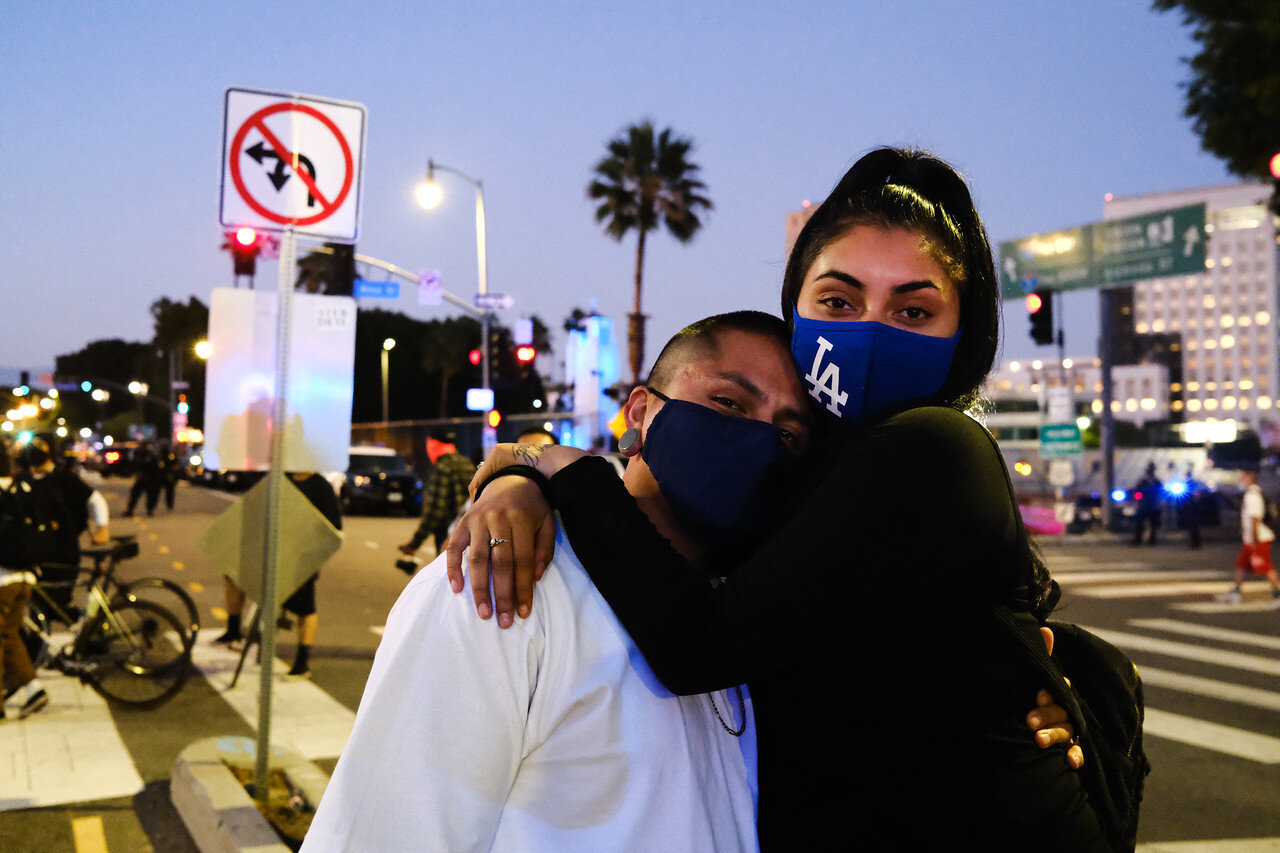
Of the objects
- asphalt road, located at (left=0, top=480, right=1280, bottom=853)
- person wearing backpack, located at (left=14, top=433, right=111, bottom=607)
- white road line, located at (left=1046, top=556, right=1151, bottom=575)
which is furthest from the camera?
white road line, located at (left=1046, top=556, right=1151, bottom=575)

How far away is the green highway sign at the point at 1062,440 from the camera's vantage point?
949 inches

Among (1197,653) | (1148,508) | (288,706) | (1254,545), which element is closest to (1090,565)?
(1254,545)

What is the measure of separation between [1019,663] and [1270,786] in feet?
18.1

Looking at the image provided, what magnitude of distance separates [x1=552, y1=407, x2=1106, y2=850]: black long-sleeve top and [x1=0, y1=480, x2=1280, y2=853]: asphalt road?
4111 mm

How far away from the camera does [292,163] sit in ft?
15.6

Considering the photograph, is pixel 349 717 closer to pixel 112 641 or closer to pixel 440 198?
pixel 112 641

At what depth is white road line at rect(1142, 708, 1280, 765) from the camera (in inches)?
258

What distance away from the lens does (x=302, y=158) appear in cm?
478

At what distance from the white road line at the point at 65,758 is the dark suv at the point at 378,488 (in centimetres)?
1992

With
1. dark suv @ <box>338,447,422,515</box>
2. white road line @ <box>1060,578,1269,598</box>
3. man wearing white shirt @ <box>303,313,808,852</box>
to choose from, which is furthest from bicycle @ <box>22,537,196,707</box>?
dark suv @ <box>338,447,422,515</box>

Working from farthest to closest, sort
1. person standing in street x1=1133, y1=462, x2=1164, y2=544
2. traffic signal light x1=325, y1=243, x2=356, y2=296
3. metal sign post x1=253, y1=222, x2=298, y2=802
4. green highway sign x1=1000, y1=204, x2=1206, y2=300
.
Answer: person standing in street x1=1133, y1=462, x2=1164, y2=544
green highway sign x1=1000, y1=204, x2=1206, y2=300
traffic signal light x1=325, y1=243, x2=356, y2=296
metal sign post x1=253, y1=222, x2=298, y2=802

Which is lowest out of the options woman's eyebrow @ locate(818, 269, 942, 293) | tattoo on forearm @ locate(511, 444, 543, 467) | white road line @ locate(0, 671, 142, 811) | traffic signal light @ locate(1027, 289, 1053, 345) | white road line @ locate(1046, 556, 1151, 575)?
white road line @ locate(0, 671, 142, 811)

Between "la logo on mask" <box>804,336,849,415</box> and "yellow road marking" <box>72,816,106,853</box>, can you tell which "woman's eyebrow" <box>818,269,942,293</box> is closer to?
"la logo on mask" <box>804,336,849,415</box>

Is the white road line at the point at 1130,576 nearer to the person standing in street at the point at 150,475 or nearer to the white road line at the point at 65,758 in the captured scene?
the white road line at the point at 65,758
